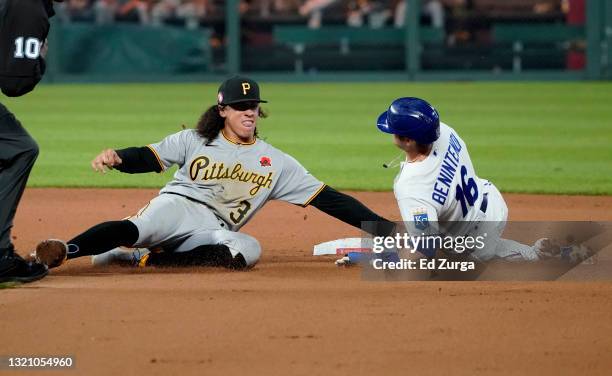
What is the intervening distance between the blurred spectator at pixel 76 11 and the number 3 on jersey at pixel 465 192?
16569mm

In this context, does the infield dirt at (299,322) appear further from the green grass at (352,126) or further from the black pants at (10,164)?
the green grass at (352,126)

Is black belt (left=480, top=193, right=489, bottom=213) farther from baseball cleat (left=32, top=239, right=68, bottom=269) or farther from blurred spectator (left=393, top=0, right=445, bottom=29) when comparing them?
blurred spectator (left=393, top=0, right=445, bottom=29)

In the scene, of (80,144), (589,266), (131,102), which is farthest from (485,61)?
(589,266)

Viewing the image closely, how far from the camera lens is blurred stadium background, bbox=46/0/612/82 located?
68.4 ft

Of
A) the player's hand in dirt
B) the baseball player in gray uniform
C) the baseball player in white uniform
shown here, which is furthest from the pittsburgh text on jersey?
the baseball player in white uniform

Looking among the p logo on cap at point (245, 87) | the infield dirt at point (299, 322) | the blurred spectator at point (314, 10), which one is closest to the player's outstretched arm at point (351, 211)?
the infield dirt at point (299, 322)

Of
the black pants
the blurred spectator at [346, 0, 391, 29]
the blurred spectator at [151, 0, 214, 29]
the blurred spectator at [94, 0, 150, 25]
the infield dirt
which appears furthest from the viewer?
the blurred spectator at [151, 0, 214, 29]

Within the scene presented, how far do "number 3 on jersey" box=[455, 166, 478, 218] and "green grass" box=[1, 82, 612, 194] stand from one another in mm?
3807

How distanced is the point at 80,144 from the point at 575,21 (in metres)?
11.4

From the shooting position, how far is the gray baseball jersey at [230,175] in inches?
251

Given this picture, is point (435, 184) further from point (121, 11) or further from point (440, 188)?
point (121, 11)

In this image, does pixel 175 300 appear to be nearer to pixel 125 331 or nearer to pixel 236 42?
pixel 125 331

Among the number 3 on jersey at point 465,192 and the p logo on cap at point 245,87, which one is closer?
the number 3 on jersey at point 465,192

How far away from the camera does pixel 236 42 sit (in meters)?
21.6
